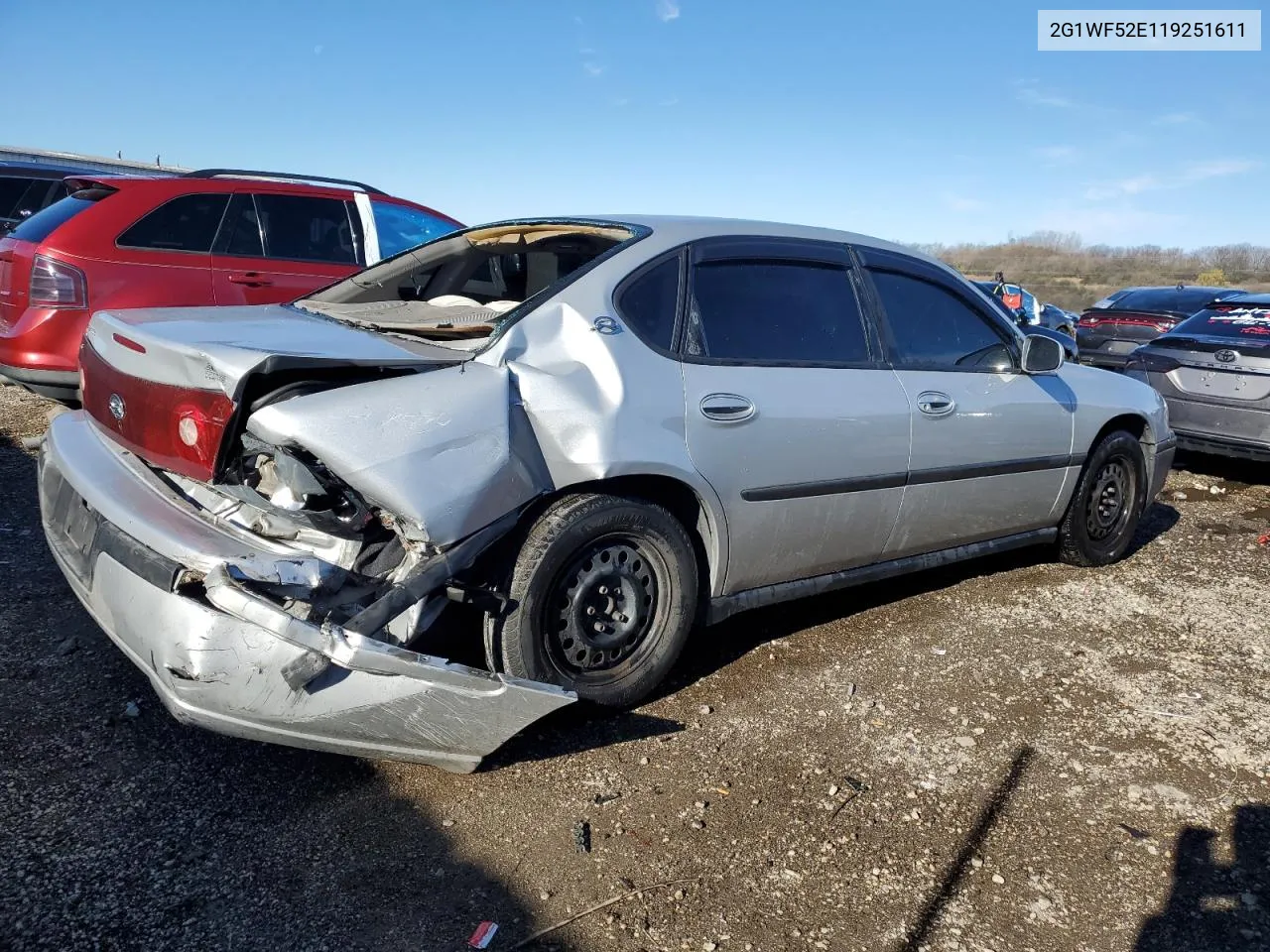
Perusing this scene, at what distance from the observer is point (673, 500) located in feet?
10.6

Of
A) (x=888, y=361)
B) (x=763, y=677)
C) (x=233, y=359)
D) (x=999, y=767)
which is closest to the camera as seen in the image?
(x=233, y=359)

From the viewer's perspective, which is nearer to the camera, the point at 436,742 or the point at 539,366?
the point at 436,742

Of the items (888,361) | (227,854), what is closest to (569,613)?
(227,854)

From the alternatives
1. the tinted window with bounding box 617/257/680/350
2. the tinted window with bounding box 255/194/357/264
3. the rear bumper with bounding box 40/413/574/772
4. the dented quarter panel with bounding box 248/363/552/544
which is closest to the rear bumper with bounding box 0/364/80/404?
the tinted window with bounding box 255/194/357/264

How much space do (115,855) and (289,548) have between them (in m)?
0.84

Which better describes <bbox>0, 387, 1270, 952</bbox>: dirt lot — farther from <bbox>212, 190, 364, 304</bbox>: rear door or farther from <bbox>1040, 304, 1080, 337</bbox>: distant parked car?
<bbox>1040, 304, 1080, 337</bbox>: distant parked car

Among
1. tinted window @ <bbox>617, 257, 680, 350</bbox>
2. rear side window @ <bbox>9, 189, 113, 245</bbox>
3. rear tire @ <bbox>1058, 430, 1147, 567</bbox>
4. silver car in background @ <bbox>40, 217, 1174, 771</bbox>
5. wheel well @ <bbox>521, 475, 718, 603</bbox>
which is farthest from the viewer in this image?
rear side window @ <bbox>9, 189, 113, 245</bbox>

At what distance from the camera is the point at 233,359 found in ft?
8.19

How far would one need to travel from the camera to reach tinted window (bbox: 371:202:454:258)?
22.2ft

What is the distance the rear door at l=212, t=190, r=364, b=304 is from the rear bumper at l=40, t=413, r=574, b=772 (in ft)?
12.0

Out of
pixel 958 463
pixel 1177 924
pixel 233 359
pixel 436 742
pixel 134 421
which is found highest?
pixel 233 359

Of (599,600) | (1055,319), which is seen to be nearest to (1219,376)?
(599,600)

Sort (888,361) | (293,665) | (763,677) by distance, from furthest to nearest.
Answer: (888,361) → (763,677) → (293,665)

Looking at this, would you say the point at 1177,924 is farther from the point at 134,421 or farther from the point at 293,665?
the point at 134,421
